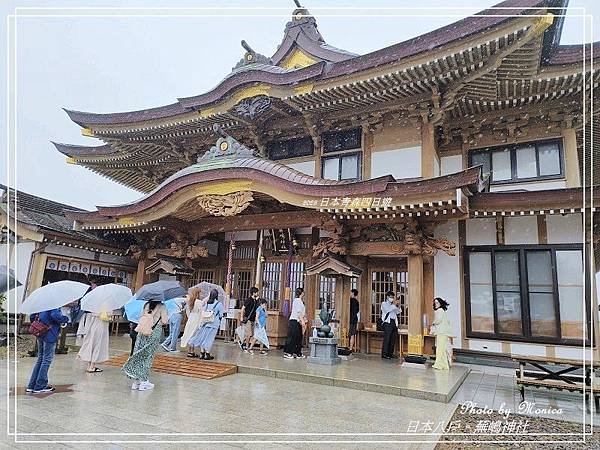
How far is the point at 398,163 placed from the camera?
10.7m

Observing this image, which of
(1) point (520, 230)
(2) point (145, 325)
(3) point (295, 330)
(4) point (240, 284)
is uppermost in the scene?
(1) point (520, 230)

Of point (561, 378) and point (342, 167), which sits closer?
point (561, 378)

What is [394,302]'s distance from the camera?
10523 mm

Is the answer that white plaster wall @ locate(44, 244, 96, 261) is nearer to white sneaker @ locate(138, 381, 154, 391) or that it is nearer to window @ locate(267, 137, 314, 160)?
window @ locate(267, 137, 314, 160)

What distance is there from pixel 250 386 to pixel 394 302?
16.2ft

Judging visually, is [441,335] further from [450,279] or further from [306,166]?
[306,166]

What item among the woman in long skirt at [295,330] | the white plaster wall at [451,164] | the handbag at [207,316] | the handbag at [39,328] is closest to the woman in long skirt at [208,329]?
the handbag at [207,316]

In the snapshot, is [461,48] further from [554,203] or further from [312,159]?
[312,159]

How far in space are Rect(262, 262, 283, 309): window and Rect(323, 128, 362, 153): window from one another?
12.6 ft

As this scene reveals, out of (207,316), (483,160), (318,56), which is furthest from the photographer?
(318,56)

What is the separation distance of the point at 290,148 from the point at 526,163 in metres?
6.53

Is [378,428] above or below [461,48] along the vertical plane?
below

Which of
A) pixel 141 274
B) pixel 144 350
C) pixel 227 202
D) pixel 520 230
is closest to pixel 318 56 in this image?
pixel 227 202

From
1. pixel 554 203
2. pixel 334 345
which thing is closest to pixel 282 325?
pixel 334 345
